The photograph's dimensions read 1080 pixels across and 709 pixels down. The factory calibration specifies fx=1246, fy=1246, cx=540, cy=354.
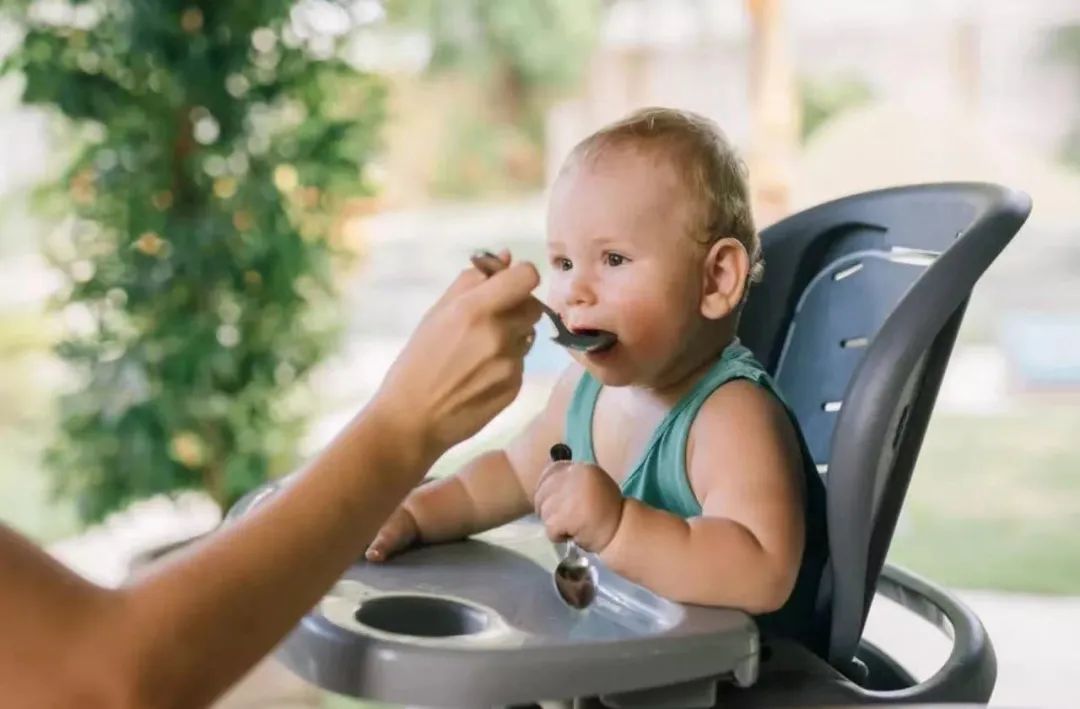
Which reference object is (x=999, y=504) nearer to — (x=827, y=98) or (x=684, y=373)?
(x=827, y=98)

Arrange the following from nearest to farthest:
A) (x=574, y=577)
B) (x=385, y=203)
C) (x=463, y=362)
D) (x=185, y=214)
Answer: (x=463, y=362) → (x=574, y=577) → (x=185, y=214) → (x=385, y=203)

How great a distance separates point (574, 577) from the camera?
2.93 ft

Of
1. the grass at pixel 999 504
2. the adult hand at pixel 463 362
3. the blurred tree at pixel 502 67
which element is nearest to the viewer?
the adult hand at pixel 463 362

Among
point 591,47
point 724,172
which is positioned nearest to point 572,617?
point 724,172

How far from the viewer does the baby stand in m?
0.84

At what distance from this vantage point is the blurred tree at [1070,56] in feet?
11.2

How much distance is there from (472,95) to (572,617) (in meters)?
2.65

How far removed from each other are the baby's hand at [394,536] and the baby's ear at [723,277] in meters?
0.29

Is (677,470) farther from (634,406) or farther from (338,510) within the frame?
(338,510)

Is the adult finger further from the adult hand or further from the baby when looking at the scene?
the baby

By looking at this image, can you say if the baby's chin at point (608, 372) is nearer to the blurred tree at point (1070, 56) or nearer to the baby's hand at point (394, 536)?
the baby's hand at point (394, 536)

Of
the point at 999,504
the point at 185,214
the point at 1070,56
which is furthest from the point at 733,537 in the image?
the point at 1070,56

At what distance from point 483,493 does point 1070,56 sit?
2950 millimetres

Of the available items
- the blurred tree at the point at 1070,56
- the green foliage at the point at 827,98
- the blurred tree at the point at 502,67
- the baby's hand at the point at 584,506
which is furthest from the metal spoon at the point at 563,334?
the blurred tree at the point at 1070,56
